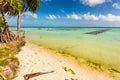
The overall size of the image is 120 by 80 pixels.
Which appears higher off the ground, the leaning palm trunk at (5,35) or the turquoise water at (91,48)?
the leaning palm trunk at (5,35)

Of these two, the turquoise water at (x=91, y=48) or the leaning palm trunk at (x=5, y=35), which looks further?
the leaning palm trunk at (x=5, y=35)

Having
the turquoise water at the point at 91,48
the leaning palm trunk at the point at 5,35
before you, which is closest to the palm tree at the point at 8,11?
the leaning palm trunk at the point at 5,35

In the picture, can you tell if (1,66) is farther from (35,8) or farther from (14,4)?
(35,8)

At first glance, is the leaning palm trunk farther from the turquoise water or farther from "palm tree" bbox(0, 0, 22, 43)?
the turquoise water

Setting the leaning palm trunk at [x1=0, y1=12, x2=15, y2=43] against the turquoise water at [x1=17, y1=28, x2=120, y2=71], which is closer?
the turquoise water at [x1=17, y1=28, x2=120, y2=71]

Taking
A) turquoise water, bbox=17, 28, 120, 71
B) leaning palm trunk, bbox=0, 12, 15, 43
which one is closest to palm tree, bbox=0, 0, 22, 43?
leaning palm trunk, bbox=0, 12, 15, 43

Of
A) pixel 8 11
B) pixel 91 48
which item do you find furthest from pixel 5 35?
pixel 91 48

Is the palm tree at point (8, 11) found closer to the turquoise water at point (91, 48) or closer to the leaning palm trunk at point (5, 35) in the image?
the leaning palm trunk at point (5, 35)

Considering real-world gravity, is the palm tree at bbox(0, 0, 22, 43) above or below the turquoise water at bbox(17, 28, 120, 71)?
above

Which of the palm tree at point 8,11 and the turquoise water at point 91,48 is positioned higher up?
the palm tree at point 8,11

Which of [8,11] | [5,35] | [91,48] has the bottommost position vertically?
[91,48]

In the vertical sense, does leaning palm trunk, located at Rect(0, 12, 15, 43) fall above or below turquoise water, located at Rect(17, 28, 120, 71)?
above

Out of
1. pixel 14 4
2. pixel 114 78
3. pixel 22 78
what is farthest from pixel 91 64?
pixel 14 4

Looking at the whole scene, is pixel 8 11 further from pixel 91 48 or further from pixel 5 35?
pixel 91 48
